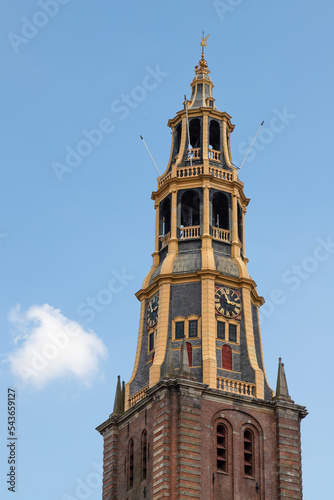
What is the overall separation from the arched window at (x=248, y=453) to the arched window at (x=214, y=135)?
1066 inches

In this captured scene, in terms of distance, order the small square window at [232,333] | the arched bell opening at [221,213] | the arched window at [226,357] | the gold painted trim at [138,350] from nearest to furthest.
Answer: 1. the arched window at [226,357]
2. the small square window at [232,333]
3. the gold painted trim at [138,350]
4. the arched bell opening at [221,213]

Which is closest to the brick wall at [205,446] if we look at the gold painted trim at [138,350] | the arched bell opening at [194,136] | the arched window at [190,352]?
the gold painted trim at [138,350]

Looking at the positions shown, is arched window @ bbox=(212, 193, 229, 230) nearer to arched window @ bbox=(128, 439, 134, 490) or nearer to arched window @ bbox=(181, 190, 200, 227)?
arched window @ bbox=(181, 190, 200, 227)

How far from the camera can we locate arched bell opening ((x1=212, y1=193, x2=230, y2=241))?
95875 mm

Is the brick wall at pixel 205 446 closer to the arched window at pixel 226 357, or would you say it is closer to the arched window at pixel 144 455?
the arched window at pixel 144 455

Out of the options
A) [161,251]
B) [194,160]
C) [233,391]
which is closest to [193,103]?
[194,160]

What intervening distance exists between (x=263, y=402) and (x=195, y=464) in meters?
8.16

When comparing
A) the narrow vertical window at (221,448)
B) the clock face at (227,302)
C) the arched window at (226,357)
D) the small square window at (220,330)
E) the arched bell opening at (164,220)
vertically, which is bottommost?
the narrow vertical window at (221,448)

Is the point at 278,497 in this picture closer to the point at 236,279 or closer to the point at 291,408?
the point at 291,408

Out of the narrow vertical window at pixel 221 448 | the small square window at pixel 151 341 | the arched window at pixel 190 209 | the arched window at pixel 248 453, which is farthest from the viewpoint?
the arched window at pixel 190 209

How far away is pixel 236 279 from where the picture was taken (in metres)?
91.9

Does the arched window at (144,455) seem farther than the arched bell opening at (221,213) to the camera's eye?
No

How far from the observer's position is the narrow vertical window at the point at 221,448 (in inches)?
3258

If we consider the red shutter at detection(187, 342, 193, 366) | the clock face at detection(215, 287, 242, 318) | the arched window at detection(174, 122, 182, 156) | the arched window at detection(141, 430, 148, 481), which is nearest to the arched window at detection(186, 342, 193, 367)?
the red shutter at detection(187, 342, 193, 366)
